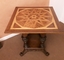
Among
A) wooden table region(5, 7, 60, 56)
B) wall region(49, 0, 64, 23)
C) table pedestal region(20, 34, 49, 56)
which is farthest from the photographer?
wall region(49, 0, 64, 23)

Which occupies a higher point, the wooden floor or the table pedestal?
the table pedestal

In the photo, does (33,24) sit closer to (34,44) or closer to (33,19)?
(33,19)

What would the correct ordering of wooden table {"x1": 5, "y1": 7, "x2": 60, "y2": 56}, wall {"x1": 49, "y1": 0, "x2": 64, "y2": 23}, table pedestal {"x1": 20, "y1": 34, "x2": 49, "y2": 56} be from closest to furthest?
wooden table {"x1": 5, "y1": 7, "x2": 60, "y2": 56} < table pedestal {"x1": 20, "y1": 34, "x2": 49, "y2": 56} < wall {"x1": 49, "y1": 0, "x2": 64, "y2": 23}

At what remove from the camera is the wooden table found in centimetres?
99

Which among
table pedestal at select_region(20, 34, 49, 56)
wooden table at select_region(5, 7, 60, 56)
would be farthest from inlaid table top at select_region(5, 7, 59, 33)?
table pedestal at select_region(20, 34, 49, 56)

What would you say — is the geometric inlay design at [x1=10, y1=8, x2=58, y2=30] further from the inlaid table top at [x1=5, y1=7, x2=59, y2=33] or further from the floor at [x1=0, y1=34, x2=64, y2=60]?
the floor at [x1=0, y1=34, x2=64, y2=60]

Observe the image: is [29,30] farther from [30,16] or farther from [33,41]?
[33,41]

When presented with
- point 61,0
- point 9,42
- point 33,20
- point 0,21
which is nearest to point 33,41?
point 33,20

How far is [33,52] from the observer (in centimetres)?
151

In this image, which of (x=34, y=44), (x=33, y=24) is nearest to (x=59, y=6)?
(x=34, y=44)

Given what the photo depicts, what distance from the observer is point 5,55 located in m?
1.48

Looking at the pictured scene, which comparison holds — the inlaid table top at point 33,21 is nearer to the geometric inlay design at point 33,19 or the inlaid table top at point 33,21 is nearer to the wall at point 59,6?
the geometric inlay design at point 33,19

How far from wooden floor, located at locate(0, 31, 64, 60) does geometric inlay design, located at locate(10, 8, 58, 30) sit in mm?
606

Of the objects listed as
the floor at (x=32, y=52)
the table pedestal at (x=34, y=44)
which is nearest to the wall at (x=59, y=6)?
the floor at (x=32, y=52)
